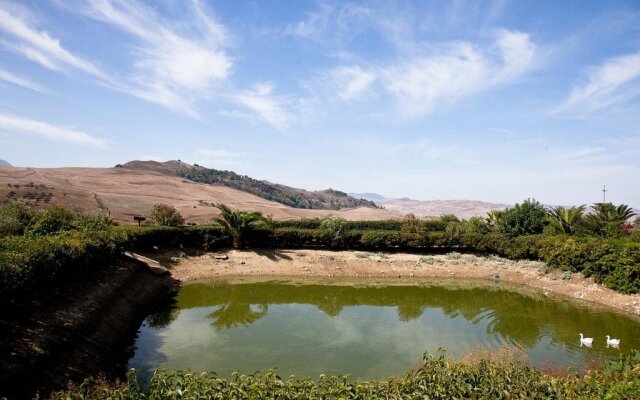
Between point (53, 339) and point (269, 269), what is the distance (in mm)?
14341

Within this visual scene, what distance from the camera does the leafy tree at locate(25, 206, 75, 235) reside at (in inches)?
763

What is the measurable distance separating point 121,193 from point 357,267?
151 ft

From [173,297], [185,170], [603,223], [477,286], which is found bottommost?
[173,297]

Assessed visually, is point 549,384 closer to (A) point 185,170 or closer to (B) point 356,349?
(B) point 356,349

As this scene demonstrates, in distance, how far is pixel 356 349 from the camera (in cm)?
1174

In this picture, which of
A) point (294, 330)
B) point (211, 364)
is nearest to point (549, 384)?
point (211, 364)

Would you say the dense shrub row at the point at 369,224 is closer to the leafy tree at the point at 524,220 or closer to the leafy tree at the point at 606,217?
the leafy tree at the point at 524,220

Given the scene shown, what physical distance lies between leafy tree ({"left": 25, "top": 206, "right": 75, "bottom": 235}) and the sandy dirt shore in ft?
14.9

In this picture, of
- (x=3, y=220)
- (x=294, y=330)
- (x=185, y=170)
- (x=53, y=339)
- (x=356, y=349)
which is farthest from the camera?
(x=185, y=170)

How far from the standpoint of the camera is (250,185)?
335ft

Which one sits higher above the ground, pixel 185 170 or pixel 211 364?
pixel 185 170

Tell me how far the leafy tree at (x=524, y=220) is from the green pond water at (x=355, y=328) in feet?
32.7

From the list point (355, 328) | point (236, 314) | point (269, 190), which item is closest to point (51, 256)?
point (236, 314)

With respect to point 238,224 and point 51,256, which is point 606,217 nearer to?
point 238,224
